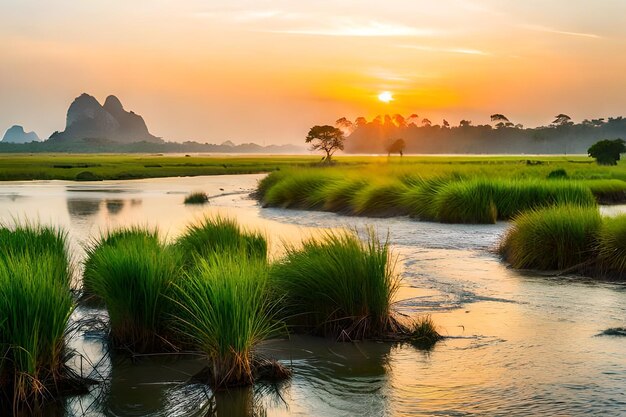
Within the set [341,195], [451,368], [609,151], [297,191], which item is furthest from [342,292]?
[609,151]

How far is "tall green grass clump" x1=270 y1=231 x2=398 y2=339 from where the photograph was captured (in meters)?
8.01

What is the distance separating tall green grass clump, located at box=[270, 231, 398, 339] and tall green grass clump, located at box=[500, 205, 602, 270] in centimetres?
559

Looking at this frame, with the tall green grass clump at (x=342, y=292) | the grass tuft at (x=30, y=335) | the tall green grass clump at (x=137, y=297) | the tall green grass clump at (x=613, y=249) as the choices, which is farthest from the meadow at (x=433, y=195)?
the grass tuft at (x=30, y=335)

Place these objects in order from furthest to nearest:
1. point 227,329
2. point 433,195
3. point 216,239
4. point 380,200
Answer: point 380,200 < point 433,195 < point 216,239 < point 227,329

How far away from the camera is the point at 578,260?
1256 cm

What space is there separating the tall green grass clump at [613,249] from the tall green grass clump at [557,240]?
1.23 feet

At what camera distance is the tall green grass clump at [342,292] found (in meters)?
8.01

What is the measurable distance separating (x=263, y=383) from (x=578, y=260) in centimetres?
806

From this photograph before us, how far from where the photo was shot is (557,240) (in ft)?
42.1

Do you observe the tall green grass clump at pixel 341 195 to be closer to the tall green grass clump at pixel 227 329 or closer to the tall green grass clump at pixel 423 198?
the tall green grass clump at pixel 423 198

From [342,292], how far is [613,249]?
6.21 metres

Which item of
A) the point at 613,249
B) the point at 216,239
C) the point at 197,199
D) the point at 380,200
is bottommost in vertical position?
the point at 197,199

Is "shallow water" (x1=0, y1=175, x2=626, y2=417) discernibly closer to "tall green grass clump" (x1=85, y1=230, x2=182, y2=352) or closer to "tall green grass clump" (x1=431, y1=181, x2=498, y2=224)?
"tall green grass clump" (x1=85, y1=230, x2=182, y2=352)

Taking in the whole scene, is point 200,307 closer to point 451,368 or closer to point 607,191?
point 451,368
